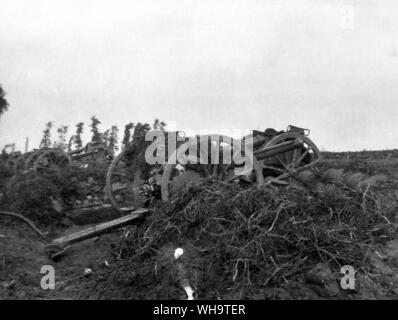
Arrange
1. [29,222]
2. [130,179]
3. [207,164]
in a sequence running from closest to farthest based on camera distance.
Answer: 1. [207,164]
2. [29,222]
3. [130,179]

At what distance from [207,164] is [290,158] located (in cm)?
213

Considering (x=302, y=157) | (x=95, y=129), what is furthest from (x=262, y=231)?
(x=95, y=129)

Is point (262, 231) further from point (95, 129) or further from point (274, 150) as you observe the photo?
point (95, 129)

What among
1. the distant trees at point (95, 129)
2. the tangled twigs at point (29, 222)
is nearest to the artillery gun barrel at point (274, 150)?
the tangled twigs at point (29, 222)

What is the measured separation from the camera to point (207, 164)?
6.30 metres

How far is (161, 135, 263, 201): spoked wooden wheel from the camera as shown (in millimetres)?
5883

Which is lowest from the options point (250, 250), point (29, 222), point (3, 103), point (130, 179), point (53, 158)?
point (250, 250)

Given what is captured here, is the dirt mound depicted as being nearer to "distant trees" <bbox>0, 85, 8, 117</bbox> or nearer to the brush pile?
the brush pile

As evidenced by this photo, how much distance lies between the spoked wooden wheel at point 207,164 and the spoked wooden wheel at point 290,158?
4.79 ft

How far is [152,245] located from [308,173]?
244 cm

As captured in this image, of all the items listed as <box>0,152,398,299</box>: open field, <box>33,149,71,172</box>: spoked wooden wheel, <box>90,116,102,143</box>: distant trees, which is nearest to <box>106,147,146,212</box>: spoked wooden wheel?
<box>0,152,398,299</box>: open field

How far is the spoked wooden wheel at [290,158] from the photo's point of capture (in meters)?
7.65

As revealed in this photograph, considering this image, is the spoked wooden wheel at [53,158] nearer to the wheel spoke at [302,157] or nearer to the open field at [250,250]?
the wheel spoke at [302,157]
